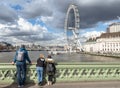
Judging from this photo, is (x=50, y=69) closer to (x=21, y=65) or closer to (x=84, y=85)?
(x=21, y=65)

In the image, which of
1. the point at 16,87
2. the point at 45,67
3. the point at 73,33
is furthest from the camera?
the point at 73,33

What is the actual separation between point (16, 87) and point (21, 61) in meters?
1.14

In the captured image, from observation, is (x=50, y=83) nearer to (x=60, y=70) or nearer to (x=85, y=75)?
(x=60, y=70)

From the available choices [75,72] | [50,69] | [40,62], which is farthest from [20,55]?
[75,72]

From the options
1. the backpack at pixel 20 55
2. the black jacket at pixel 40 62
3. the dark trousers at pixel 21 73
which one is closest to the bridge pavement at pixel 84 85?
the dark trousers at pixel 21 73

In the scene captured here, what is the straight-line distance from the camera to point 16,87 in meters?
11.2

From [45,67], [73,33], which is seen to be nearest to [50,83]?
[45,67]

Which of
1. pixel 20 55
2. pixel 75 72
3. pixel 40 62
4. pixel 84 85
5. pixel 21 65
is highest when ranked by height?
pixel 20 55

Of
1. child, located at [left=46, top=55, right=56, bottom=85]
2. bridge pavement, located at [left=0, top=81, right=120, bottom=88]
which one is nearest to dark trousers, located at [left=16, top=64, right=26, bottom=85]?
bridge pavement, located at [left=0, top=81, right=120, bottom=88]

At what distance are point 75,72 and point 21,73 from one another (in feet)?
8.64

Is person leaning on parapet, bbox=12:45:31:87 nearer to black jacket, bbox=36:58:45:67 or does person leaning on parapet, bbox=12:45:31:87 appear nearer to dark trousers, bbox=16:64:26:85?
dark trousers, bbox=16:64:26:85

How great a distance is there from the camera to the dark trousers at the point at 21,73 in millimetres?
11391

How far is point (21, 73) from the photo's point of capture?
11.6 m

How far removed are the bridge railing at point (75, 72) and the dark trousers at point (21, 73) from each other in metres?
0.42
